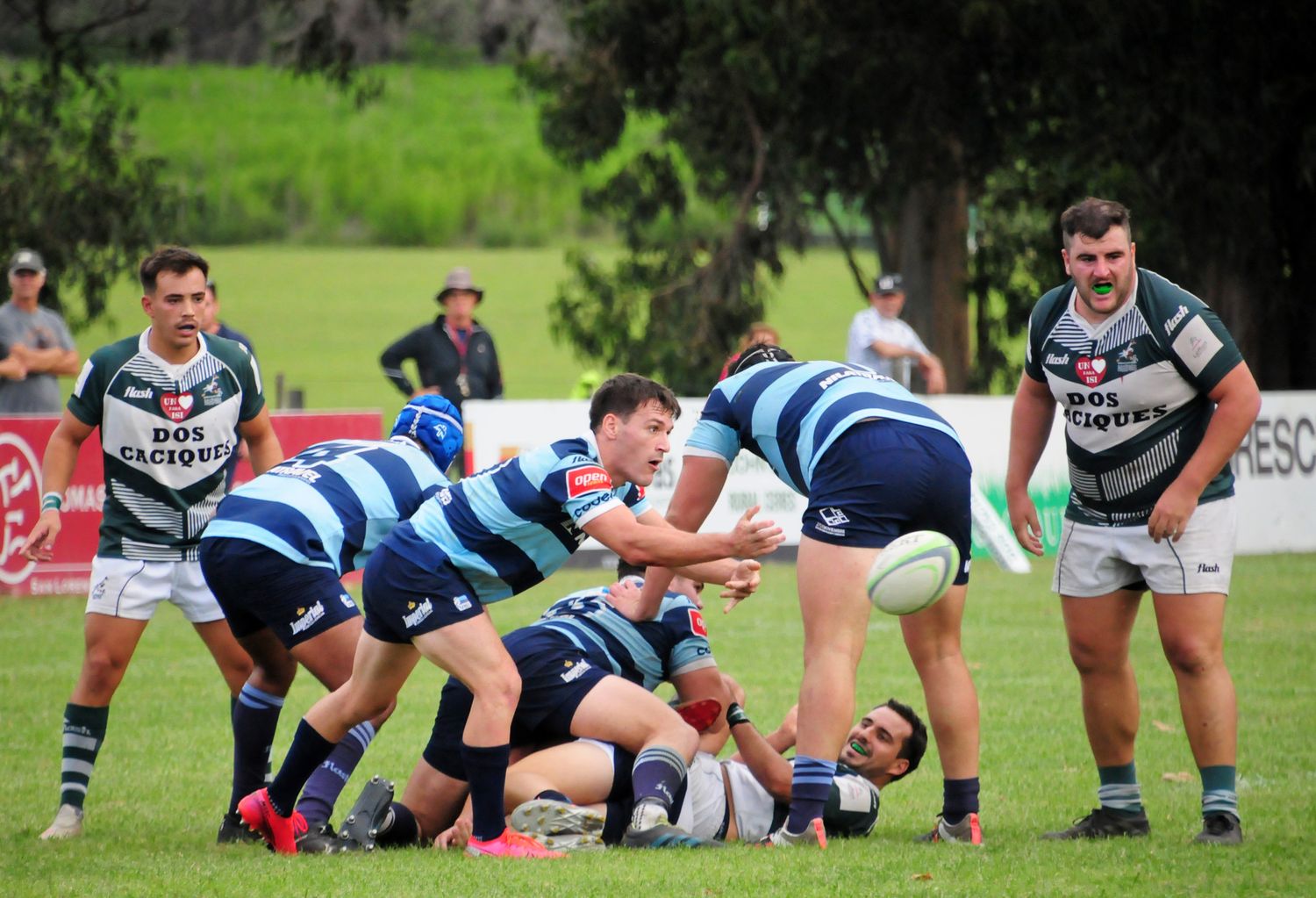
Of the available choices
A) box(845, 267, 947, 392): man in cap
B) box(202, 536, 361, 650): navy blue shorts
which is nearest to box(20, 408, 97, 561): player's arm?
box(202, 536, 361, 650): navy blue shorts

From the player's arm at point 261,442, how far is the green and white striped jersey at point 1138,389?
307 centimetres

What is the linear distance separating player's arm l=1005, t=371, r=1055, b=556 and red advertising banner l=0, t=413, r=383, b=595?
312 inches

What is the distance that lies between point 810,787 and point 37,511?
8365 mm

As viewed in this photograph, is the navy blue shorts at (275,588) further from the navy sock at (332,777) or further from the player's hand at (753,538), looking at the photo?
the player's hand at (753,538)

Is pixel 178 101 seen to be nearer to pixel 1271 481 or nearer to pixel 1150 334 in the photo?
pixel 1271 481

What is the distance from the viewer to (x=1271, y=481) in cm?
1490

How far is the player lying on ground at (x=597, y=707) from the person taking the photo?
18.8 ft

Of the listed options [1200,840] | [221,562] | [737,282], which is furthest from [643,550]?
[737,282]

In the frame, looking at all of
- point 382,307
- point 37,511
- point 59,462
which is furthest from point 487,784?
point 382,307

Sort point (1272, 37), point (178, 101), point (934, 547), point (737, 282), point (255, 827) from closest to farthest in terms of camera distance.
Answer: point (934, 547) < point (255, 827) < point (1272, 37) < point (737, 282) < point (178, 101)

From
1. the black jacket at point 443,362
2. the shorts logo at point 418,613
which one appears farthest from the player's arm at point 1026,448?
the black jacket at point 443,362

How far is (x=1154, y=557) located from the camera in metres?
5.66

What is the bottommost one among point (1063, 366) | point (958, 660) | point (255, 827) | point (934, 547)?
point (255, 827)

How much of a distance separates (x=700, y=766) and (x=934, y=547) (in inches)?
52.6
